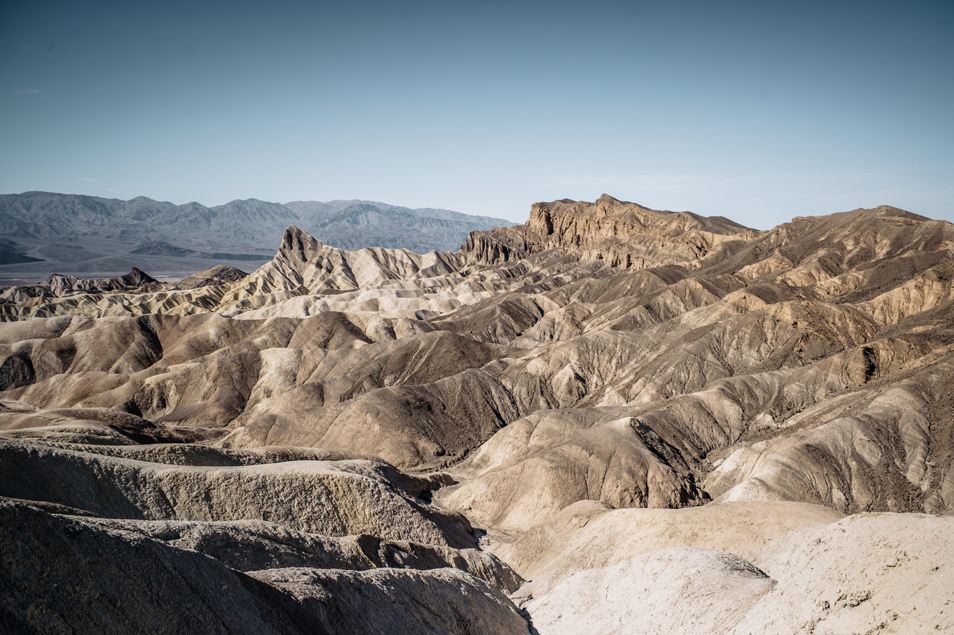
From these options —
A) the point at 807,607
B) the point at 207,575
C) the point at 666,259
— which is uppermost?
the point at 666,259

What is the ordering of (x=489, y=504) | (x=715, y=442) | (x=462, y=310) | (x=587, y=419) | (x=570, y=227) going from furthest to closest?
(x=570, y=227) → (x=462, y=310) → (x=587, y=419) → (x=715, y=442) → (x=489, y=504)

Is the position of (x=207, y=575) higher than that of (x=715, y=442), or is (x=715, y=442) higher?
(x=207, y=575)

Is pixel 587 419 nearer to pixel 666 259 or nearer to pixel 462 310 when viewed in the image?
pixel 462 310

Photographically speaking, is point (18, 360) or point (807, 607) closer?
point (807, 607)

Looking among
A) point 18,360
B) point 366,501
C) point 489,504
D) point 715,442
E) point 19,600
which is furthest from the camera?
point 18,360

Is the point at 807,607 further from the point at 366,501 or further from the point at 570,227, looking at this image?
the point at 570,227

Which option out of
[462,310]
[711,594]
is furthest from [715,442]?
[462,310]

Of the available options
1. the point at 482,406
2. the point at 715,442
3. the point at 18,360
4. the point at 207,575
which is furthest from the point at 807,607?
the point at 18,360
